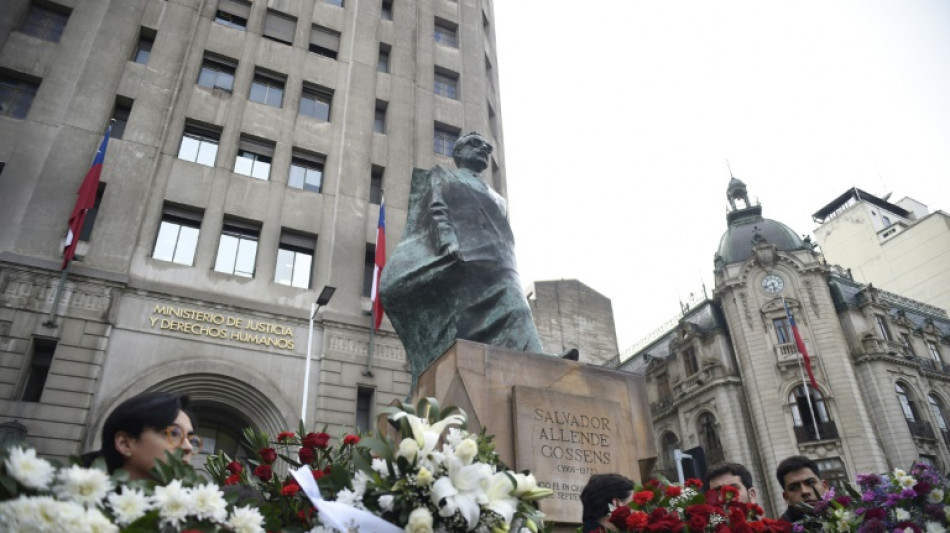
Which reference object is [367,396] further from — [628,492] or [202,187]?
[628,492]

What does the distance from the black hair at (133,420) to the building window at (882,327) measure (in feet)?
122

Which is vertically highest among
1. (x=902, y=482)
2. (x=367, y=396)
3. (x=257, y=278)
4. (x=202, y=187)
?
(x=202, y=187)

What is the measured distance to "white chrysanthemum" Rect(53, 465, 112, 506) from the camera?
1687mm

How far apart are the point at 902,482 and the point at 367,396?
15.0m

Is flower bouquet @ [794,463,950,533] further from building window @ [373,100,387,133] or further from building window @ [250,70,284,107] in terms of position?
building window @ [373,100,387,133]

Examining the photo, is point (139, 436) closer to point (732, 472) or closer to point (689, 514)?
point (689, 514)

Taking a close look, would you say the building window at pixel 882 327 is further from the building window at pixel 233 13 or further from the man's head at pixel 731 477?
the man's head at pixel 731 477

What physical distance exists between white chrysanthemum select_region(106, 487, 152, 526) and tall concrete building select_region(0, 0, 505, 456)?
13.4 m

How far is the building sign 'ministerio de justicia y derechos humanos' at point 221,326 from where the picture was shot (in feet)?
49.4

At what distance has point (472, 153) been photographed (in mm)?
6906

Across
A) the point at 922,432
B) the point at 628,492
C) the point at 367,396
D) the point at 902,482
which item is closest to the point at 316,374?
the point at 367,396

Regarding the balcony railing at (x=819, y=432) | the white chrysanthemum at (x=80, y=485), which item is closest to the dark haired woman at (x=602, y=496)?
the white chrysanthemum at (x=80, y=485)

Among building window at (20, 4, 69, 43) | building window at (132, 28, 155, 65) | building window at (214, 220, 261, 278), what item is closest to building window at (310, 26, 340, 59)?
building window at (132, 28, 155, 65)

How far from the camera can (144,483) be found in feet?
6.39
